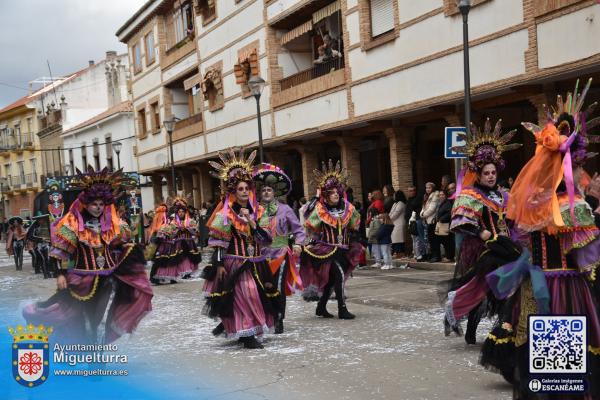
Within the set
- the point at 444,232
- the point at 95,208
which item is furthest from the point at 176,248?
the point at 95,208

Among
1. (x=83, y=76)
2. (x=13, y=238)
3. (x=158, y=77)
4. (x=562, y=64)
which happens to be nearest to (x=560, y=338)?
(x=562, y=64)

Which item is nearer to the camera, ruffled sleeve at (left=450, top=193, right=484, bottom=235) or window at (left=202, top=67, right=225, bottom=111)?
ruffled sleeve at (left=450, top=193, right=484, bottom=235)

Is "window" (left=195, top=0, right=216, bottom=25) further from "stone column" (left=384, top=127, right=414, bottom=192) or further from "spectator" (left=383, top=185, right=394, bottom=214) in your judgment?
"spectator" (left=383, top=185, right=394, bottom=214)

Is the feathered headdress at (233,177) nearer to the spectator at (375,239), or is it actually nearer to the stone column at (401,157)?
the spectator at (375,239)

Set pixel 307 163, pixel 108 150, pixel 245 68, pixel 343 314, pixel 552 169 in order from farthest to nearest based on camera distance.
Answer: pixel 108 150
pixel 245 68
pixel 307 163
pixel 343 314
pixel 552 169

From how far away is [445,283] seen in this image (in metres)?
9.07

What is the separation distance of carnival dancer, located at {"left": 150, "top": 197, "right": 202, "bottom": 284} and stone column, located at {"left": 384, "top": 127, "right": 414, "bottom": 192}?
5.14 meters

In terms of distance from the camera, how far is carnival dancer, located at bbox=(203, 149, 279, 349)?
9.48 meters

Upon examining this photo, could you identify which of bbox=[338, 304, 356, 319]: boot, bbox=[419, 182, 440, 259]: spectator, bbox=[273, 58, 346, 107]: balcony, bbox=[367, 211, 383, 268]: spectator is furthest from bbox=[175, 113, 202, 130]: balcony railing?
bbox=[338, 304, 356, 319]: boot

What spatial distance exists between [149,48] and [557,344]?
34797 millimetres

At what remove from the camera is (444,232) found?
16.6 m

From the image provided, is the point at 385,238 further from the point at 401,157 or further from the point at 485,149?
the point at 485,149

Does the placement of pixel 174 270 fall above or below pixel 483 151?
below

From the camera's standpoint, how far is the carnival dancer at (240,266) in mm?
9484
